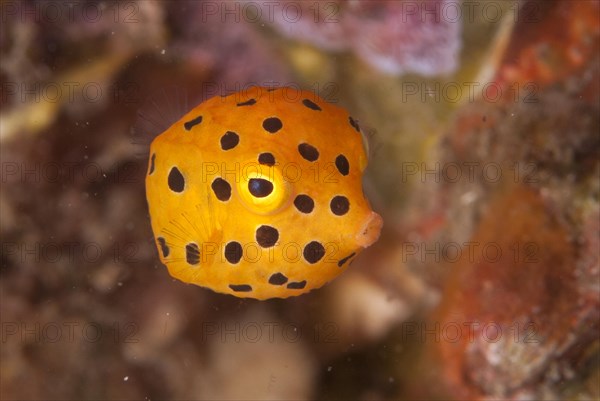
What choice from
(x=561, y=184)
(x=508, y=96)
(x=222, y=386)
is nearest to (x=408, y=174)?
(x=508, y=96)

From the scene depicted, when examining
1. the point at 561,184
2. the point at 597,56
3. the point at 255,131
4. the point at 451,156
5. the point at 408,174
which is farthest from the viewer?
the point at 408,174

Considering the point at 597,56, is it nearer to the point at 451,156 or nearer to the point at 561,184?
the point at 561,184

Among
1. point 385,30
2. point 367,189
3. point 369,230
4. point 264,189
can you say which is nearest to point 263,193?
point 264,189

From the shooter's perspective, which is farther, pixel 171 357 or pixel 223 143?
pixel 171 357

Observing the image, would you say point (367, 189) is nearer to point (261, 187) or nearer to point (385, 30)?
point (385, 30)

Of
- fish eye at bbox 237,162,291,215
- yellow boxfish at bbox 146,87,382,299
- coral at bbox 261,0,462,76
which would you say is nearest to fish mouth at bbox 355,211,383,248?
yellow boxfish at bbox 146,87,382,299

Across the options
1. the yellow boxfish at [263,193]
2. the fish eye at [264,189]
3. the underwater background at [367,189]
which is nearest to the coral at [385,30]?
the underwater background at [367,189]
